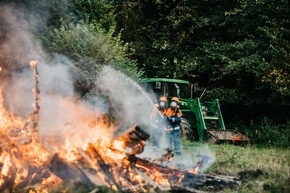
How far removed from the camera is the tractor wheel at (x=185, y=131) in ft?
53.2

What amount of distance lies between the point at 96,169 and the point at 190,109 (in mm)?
10188

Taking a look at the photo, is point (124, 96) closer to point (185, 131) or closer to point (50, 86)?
point (185, 131)

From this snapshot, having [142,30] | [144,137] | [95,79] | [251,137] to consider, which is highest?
[142,30]

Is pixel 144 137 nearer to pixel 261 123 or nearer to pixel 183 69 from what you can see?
pixel 261 123

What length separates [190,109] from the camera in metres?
17.4

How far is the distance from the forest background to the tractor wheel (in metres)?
2.83

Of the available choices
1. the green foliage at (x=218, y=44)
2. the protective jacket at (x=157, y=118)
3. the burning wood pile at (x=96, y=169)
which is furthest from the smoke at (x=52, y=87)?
the burning wood pile at (x=96, y=169)

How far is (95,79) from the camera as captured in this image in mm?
15984

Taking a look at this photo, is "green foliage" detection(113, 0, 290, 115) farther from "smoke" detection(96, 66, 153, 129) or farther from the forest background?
"smoke" detection(96, 66, 153, 129)

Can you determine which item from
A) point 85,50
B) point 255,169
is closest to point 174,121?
point 255,169

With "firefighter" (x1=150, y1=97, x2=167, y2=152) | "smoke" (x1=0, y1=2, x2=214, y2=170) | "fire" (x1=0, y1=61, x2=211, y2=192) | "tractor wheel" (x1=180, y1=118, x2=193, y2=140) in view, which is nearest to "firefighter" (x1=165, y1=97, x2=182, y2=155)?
"firefighter" (x1=150, y1=97, x2=167, y2=152)

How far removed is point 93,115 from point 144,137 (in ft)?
25.5

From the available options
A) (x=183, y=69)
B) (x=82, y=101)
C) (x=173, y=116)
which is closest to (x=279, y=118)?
(x=183, y=69)

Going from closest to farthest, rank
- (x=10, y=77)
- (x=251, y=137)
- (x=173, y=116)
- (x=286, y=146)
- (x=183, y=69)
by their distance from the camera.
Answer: (x=173, y=116) → (x=286, y=146) → (x=10, y=77) → (x=251, y=137) → (x=183, y=69)
